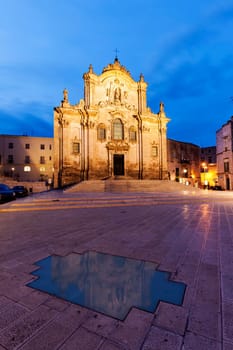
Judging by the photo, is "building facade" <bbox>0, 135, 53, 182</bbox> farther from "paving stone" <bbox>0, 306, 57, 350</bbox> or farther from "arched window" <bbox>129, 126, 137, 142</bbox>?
"paving stone" <bbox>0, 306, 57, 350</bbox>

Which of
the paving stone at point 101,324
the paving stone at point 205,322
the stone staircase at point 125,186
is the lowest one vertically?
the paving stone at point 205,322

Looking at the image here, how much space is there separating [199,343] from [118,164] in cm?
2468

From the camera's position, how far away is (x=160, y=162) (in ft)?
89.0

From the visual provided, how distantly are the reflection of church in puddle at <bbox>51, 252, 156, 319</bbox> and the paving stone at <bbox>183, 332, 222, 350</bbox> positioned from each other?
504 millimetres

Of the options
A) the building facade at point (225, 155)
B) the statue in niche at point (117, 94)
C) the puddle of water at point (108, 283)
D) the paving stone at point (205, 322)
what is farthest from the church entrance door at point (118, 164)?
the paving stone at point (205, 322)

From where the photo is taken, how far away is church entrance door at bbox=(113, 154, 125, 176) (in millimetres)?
25578

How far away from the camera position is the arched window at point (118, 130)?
84.6ft

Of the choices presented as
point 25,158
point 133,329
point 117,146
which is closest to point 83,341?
point 133,329

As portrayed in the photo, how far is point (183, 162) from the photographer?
36.5 metres

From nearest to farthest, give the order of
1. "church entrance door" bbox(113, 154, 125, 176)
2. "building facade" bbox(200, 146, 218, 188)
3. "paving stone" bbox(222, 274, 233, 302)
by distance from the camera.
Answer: "paving stone" bbox(222, 274, 233, 302)
"church entrance door" bbox(113, 154, 125, 176)
"building facade" bbox(200, 146, 218, 188)

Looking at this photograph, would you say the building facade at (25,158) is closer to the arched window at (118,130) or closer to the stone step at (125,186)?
the arched window at (118,130)

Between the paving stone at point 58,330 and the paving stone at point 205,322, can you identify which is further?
the paving stone at point 205,322

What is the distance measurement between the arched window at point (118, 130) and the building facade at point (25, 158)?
21549mm

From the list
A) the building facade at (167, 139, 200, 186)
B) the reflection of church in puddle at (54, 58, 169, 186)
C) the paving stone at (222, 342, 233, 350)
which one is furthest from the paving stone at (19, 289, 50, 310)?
the building facade at (167, 139, 200, 186)
